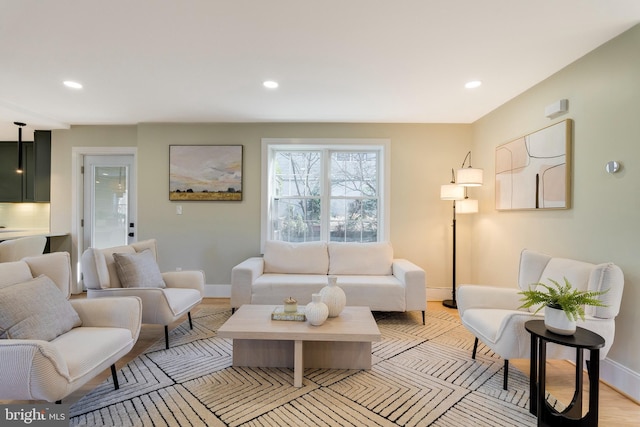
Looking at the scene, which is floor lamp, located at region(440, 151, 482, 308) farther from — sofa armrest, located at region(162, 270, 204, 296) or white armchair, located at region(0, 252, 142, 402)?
white armchair, located at region(0, 252, 142, 402)

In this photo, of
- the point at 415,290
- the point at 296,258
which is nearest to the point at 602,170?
the point at 415,290

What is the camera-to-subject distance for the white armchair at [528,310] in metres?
1.91

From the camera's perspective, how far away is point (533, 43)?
219 cm

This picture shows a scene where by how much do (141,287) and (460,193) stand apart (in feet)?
11.4

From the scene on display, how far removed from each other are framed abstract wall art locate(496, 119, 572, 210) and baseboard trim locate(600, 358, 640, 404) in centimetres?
117

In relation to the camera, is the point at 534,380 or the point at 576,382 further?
the point at 534,380

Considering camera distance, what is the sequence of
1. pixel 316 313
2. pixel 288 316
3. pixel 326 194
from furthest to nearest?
pixel 326 194 < pixel 288 316 < pixel 316 313

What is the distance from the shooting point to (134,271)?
106 inches

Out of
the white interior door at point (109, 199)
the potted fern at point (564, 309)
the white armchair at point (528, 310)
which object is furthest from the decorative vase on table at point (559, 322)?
the white interior door at point (109, 199)

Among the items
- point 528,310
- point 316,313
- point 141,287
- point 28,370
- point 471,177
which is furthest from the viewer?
point 471,177

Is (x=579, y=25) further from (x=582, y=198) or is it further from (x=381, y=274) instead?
(x=381, y=274)

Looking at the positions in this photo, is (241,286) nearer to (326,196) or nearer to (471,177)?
(326,196)

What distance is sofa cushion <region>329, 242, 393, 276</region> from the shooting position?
371cm

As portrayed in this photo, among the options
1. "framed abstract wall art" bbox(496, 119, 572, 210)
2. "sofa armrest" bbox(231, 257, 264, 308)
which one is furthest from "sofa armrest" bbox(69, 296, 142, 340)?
"framed abstract wall art" bbox(496, 119, 572, 210)
